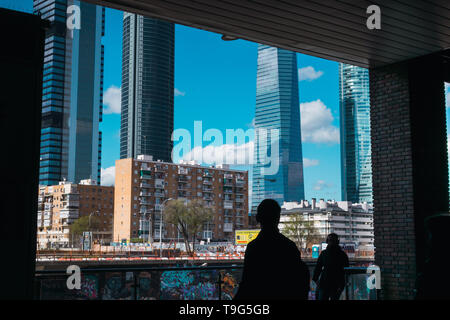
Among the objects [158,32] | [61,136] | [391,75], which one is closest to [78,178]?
[61,136]

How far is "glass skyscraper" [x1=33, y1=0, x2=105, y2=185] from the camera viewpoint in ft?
544

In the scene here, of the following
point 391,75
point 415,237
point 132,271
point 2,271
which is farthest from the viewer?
point 391,75

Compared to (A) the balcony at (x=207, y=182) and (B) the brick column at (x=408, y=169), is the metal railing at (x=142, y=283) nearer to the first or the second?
(B) the brick column at (x=408, y=169)

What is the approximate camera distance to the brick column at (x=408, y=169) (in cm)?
812

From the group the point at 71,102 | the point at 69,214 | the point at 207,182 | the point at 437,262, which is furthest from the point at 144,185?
the point at 437,262

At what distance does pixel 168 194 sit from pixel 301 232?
34.1m

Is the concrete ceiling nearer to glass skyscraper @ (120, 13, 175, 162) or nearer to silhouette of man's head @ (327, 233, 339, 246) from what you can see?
silhouette of man's head @ (327, 233, 339, 246)

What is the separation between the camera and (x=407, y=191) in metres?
8.21

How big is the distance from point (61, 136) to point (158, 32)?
54.0m

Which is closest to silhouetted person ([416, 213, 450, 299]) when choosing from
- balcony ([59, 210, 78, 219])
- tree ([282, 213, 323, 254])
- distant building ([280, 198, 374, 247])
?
tree ([282, 213, 323, 254])

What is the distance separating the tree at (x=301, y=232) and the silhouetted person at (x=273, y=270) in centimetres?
12153

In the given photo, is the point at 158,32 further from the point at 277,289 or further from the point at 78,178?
the point at 277,289

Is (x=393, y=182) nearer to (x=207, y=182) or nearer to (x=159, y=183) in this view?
(x=159, y=183)

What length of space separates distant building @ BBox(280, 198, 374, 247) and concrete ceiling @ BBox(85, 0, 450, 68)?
129 m
